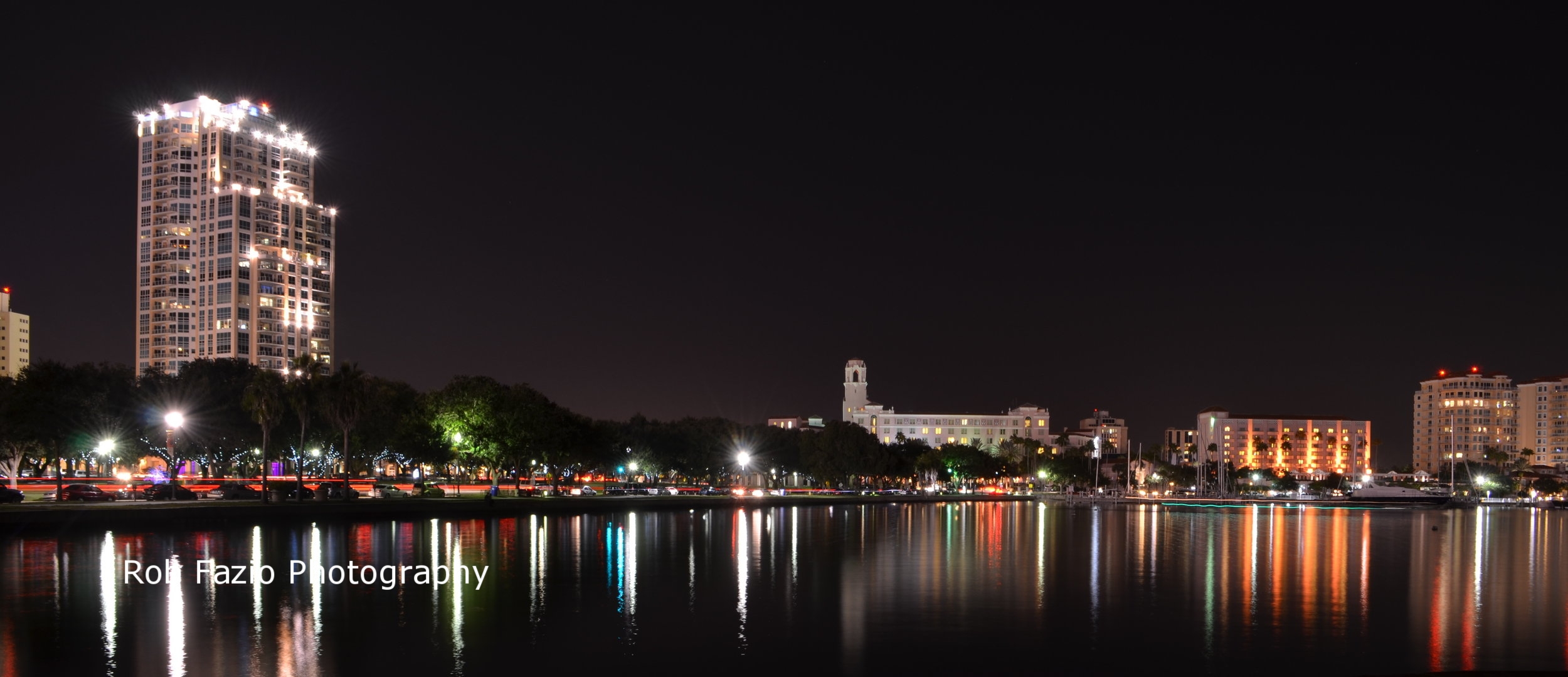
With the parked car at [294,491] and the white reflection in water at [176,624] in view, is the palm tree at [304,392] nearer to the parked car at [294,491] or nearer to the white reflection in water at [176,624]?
the parked car at [294,491]

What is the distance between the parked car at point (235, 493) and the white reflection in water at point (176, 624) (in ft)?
126

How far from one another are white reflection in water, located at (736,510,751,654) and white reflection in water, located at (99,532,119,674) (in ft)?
38.6

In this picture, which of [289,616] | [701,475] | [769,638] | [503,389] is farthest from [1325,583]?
[701,475]

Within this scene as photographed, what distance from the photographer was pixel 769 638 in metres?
24.6


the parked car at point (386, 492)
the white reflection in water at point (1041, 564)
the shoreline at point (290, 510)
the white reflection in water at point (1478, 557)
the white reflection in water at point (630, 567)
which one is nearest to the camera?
the white reflection in water at point (630, 567)

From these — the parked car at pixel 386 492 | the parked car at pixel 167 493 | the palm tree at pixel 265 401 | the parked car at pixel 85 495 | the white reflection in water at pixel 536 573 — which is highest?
the palm tree at pixel 265 401

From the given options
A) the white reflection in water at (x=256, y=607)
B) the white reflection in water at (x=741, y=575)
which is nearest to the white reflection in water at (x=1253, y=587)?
the white reflection in water at (x=741, y=575)

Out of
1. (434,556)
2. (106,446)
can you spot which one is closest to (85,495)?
(106,446)

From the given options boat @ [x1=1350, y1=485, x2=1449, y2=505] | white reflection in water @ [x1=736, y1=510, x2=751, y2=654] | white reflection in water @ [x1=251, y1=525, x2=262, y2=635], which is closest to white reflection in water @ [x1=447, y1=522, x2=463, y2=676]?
white reflection in water @ [x1=251, y1=525, x2=262, y2=635]

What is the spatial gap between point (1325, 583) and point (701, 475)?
101 m

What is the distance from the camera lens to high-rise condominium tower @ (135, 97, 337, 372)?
188 metres

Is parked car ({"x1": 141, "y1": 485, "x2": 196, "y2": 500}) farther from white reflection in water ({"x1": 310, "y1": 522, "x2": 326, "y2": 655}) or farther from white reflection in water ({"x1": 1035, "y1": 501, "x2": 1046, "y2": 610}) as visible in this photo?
white reflection in water ({"x1": 1035, "y1": 501, "x2": 1046, "y2": 610})

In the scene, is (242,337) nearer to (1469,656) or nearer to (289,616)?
(289,616)

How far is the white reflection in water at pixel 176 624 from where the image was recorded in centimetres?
2017
